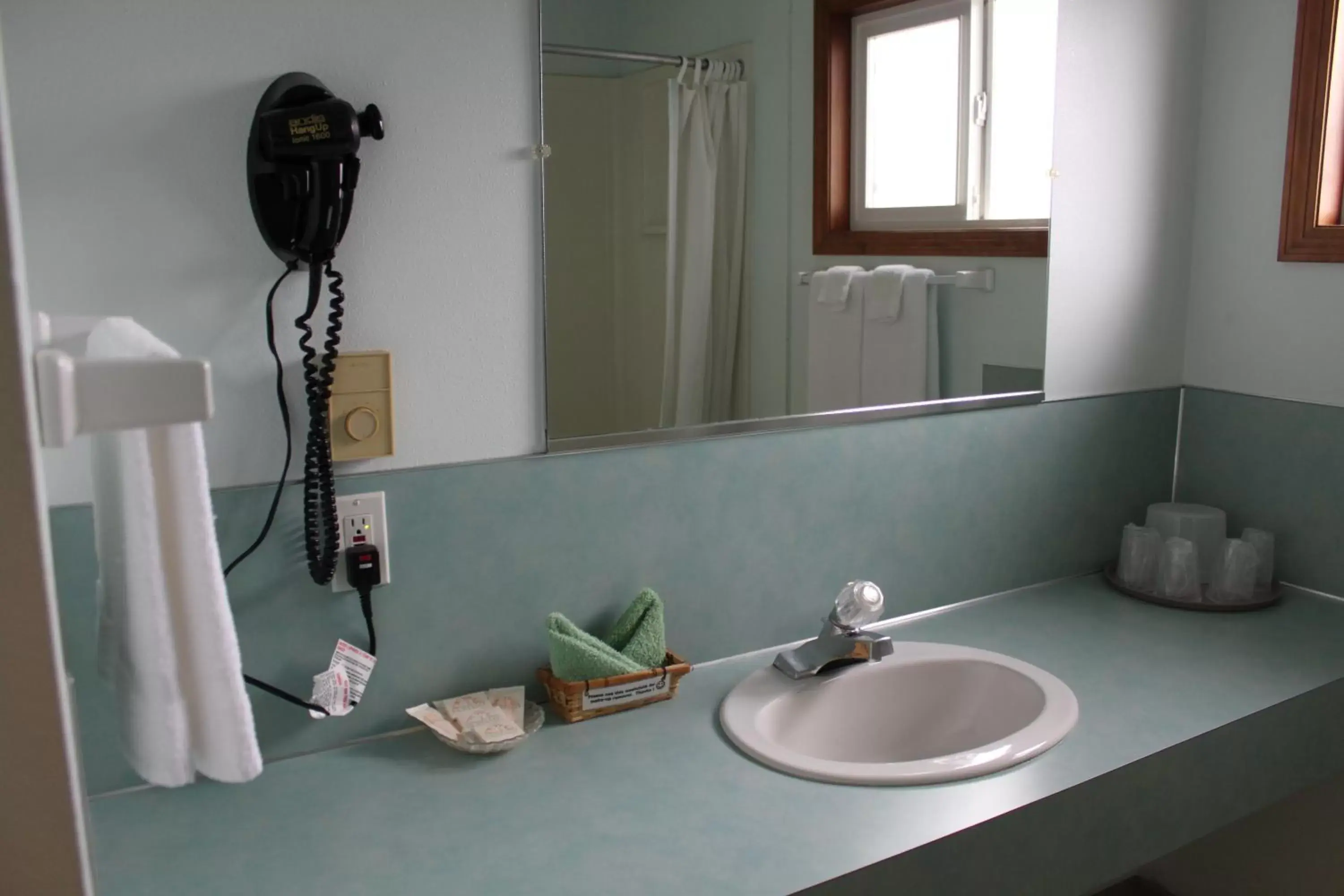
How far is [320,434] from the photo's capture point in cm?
139

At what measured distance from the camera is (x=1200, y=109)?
2262mm

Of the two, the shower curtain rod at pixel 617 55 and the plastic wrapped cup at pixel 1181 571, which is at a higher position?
the shower curtain rod at pixel 617 55

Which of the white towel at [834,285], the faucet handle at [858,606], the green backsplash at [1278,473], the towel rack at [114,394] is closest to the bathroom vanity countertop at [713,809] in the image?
the faucet handle at [858,606]

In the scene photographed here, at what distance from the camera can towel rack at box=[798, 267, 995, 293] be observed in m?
1.97

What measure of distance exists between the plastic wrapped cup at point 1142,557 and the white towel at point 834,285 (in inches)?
31.0

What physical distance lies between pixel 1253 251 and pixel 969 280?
0.64m

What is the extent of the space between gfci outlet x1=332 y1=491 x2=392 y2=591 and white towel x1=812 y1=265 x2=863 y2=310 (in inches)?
31.0

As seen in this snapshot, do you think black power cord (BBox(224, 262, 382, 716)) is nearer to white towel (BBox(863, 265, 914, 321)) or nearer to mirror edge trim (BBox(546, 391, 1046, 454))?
mirror edge trim (BBox(546, 391, 1046, 454))

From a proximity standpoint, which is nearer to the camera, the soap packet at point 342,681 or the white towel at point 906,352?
the soap packet at point 342,681

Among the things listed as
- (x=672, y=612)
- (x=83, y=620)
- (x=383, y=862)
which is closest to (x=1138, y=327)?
(x=672, y=612)

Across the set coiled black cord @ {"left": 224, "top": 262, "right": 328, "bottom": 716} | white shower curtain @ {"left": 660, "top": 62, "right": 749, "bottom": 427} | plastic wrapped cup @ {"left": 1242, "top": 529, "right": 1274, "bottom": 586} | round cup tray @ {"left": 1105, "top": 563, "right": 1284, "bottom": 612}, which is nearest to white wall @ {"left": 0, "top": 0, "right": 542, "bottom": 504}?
coiled black cord @ {"left": 224, "top": 262, "right": 328, "bottom": 716}

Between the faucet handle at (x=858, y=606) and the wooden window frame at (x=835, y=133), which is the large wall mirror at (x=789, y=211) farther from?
the faucet handle at (x=858, y=606)

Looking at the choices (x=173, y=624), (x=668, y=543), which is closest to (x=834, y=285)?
(x=668, y=543)

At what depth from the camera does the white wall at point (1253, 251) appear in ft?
6.89
